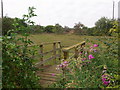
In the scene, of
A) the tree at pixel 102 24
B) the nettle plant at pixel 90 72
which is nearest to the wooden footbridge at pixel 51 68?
the nettle plant at pixel 90 72

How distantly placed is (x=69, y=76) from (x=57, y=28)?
15388 millimetres

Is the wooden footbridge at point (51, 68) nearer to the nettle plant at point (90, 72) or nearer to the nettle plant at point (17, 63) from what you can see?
the nettle plant at point (90, 72)

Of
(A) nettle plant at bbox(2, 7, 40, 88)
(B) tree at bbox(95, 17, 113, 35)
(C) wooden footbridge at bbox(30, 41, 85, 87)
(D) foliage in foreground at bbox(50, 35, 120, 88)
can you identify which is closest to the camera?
(A) nettle plant at bbox(2, 7, 40, 88)

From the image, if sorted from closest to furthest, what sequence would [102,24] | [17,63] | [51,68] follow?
[17,63]
[51,68]
[102,24]

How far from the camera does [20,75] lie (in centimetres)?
159

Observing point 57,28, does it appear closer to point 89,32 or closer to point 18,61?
point 89,32

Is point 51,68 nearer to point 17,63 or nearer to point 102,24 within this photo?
point 17,63

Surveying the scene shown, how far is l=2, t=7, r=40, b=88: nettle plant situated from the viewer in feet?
4.77

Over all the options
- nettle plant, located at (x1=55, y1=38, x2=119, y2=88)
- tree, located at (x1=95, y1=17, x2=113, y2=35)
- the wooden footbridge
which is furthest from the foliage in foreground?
tree, located at (x1=95, y1=17, x2=113, y2=35)

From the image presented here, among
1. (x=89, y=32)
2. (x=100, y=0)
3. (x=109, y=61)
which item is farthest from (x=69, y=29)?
(x=109, y=61)

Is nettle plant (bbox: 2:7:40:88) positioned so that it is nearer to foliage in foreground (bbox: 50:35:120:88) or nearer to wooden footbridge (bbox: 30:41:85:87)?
wooden footbridge (bbox: 30:41:85:87)

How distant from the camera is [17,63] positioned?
4.92 ft

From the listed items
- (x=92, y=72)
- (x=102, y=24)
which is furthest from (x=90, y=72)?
(x=102, y=24)

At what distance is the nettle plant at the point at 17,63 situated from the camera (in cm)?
145
